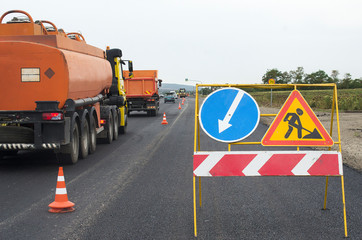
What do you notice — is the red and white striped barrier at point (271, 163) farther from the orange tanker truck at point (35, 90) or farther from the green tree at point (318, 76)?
the green tree at point (318, 76)

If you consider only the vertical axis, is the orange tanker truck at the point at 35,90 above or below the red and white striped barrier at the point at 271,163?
above

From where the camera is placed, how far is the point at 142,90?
31359mm

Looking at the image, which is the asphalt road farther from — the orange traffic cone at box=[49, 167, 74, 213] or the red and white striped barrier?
the red and white striped barrier

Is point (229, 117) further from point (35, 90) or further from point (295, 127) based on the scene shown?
point (35, 90)

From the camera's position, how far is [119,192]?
7.73 metres

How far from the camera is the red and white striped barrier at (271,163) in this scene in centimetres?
541

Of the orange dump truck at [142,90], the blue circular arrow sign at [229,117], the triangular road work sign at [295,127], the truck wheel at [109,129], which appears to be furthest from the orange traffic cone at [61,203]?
the orange dump truck at [142,90]

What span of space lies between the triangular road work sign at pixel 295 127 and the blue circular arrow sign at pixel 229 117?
0.87 ft

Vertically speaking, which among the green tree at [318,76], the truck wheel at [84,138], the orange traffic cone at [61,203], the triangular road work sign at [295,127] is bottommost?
the orange traffic cone at [61,203]

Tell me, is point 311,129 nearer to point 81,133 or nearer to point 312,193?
point 312,193

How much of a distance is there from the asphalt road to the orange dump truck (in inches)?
801

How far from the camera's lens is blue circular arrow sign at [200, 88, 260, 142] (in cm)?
541

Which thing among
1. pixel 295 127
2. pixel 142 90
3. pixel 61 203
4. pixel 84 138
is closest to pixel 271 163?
pixel 295 127

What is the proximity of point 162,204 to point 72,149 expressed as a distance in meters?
4.50
